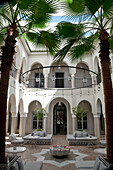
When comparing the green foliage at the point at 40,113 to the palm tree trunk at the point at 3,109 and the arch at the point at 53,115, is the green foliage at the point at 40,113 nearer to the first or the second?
the arch at the point at 53,115

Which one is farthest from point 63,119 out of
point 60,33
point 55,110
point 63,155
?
point 60,33

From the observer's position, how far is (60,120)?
683 inches

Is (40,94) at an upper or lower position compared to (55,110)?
upper

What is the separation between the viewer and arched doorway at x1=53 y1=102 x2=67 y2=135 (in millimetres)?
16972

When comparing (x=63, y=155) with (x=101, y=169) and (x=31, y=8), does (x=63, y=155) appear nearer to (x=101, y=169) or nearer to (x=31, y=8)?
(x=101, y=169)

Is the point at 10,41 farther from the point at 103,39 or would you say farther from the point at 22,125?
the point at 22,125

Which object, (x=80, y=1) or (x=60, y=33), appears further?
(x=60, y=33)

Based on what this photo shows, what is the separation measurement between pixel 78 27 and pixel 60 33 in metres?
0.68

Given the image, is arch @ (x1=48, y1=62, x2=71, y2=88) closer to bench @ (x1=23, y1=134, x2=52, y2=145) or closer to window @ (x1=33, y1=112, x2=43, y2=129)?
window @ (x1=33, y1=112, x2=43, y2=129)

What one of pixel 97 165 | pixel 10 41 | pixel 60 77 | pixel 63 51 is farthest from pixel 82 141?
pixel 60 77

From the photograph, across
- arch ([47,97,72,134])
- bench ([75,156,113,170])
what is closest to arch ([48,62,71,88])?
arch ([47,97,72,134])

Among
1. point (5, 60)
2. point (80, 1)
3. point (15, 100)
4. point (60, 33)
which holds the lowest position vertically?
point (15, 100)

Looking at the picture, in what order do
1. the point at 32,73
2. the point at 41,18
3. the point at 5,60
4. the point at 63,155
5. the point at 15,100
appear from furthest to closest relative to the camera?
the point at 32,73
the point at 15,100
the point at 63,155
the point at 41,18
the point at 5,60

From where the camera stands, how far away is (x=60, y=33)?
5.07 m
